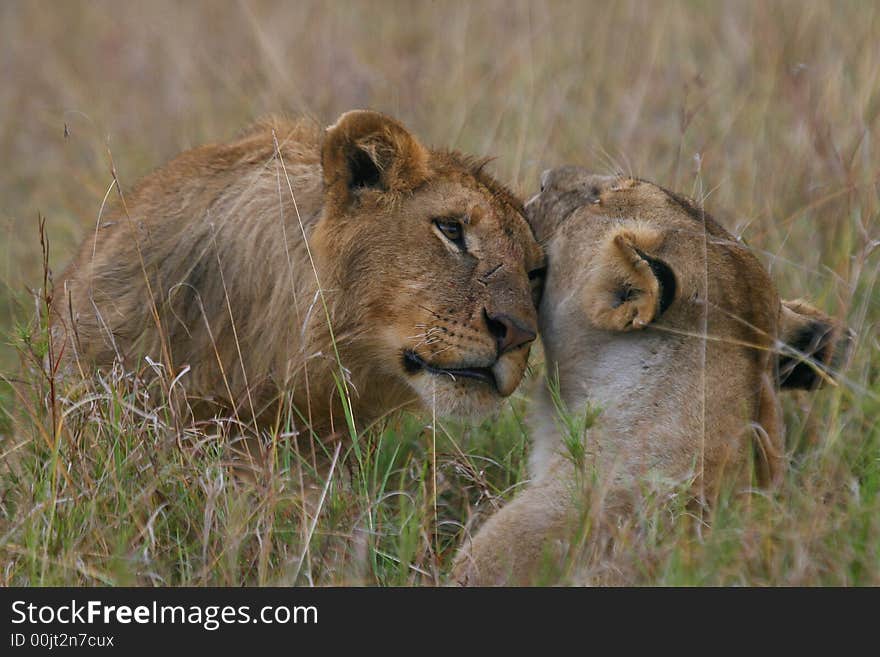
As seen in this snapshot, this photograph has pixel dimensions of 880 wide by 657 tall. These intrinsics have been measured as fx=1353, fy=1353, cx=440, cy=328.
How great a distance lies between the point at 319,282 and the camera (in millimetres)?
3779

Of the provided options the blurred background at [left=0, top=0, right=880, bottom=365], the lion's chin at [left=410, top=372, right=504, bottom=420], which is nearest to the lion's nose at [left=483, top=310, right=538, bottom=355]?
the lion's chin at [left=410, top=372, right=504, bottom=420]

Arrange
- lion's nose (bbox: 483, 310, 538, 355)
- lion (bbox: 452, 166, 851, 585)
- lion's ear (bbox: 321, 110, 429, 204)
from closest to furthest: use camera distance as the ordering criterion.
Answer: lion (bbox: 452, 166, 851, 585) < lion's nose (bbox: 483, 310, 538, 355) < lion's ear (bbox: 321, 110, 429, 204)

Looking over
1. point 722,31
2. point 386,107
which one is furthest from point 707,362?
point 722,31

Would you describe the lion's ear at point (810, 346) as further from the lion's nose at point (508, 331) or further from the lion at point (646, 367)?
the lion's nose at point (508, 331)

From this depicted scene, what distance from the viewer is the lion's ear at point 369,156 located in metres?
3.68

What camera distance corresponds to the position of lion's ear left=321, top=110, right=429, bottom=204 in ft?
12.1

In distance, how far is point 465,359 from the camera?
139 inches

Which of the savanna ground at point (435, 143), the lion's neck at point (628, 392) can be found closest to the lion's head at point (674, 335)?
the lion's neck at point (628, 392)

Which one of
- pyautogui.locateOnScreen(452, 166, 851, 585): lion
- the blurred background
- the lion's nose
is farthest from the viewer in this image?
the blurred background

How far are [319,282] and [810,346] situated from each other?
4.55ft

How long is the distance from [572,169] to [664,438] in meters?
1.00

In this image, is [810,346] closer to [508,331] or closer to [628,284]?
[628,284]

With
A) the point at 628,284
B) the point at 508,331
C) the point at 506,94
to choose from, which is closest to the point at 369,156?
the point at 508,331

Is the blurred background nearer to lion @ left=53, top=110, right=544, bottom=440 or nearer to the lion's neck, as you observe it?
lion @ left=53, top=110, right=544, bottom=440
